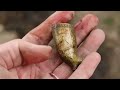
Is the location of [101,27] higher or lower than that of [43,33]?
lower

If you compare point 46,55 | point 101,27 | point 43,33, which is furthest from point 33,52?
point 101,27

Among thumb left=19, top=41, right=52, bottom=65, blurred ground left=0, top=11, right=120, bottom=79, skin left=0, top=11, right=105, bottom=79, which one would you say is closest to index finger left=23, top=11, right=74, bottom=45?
skin left=0, top=11, right=105, bottom=79

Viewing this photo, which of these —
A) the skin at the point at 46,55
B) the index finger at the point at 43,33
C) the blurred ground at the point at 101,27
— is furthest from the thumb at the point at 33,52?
the blurred ground at the point at 101,27

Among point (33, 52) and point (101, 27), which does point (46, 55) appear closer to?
point (33, 52)

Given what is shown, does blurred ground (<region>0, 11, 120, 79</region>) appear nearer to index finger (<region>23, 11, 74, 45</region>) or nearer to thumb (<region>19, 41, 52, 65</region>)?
index finger (<region>23, 11, 74, 45</region>)

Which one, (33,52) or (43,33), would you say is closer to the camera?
(33,52)

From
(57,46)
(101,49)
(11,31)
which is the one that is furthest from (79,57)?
(11,31)

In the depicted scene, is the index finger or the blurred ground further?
the blurred ground

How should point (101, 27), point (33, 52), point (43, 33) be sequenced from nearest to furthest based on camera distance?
point (33, 52), point (43, 33), point (101, 27)
